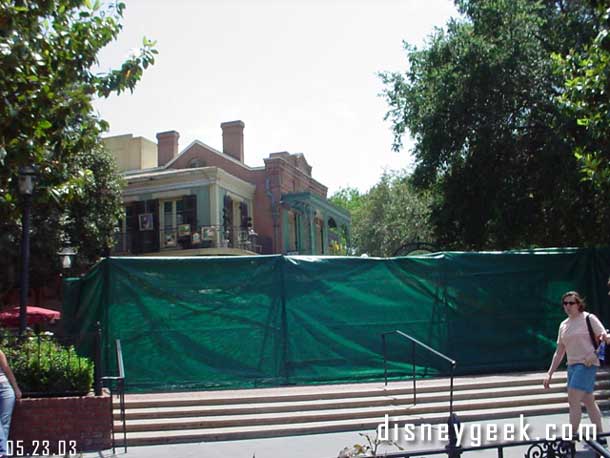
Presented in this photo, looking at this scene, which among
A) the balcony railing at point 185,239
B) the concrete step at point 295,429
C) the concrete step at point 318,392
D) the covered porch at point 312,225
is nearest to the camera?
the concrete step at point 295,429

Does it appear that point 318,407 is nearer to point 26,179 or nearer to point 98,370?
point 98,370

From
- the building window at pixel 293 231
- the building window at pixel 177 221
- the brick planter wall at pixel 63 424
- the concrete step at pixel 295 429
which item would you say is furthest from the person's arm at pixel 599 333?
the building window at pixel 293 231

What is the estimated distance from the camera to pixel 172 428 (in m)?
9.99

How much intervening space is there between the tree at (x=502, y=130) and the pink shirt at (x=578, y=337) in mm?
10140

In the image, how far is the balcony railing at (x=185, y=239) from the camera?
31109mm

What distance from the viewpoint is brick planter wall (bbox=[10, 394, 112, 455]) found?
353 inches

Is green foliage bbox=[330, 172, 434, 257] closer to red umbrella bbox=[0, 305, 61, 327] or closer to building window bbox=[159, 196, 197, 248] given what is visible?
building window bbox=[159, 196, 197, 248]

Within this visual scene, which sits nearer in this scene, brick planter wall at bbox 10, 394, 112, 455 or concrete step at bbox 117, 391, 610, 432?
brick planter wall at bbox 10, 394, 112, 455

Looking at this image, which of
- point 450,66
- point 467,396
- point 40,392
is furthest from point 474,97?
point 40,392

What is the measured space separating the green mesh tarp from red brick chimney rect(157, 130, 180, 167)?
85.2ft

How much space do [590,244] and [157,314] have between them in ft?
43.2

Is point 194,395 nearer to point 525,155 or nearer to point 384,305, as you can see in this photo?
point 384,305
